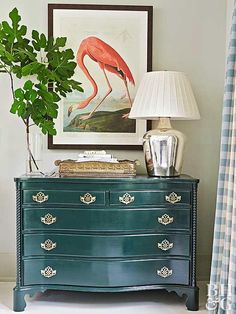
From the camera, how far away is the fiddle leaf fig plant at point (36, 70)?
3.23 metres

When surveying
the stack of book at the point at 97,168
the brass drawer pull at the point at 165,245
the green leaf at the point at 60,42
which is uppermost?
the green leaf at the point at 60,42

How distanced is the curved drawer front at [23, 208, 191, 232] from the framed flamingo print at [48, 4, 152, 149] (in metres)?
0.70

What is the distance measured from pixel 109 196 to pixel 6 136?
3.60 ft

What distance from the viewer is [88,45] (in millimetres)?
3537

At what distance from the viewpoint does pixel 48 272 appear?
3031mm

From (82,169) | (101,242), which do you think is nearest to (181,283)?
(101,242)

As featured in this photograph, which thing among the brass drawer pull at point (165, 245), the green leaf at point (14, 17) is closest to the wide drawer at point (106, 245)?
the brass drawer pull at point (165, 245)

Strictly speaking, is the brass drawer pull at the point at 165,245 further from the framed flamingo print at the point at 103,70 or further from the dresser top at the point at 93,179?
the framed flamingo print at the point at 103,70

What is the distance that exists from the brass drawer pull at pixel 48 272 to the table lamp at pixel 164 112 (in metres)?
0.93

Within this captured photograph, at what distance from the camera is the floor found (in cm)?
305

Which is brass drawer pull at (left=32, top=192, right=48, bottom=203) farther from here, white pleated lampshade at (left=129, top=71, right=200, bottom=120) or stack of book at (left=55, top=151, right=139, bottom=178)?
white pleated lampshade at (left=129, top=71, right=200, bottom=120)

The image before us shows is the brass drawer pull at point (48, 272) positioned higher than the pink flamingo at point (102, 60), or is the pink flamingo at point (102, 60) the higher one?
the pink flamingo at point (102, 60)

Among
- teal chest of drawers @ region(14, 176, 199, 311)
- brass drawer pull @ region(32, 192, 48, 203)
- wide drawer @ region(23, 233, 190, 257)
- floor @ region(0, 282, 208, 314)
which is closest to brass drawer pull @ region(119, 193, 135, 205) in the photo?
Answer: teal chest of drawers @ region(14, 176, 199, 311)

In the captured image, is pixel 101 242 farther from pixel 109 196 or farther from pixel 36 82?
pixel 36 82
